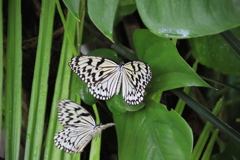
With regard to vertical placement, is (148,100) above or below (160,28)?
below

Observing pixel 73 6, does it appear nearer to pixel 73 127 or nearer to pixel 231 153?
pixel 73 127

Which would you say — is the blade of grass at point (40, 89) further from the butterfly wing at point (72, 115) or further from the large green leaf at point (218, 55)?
the large green leaf at point (218, 55)

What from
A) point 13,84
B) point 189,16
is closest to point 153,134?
point 189,16

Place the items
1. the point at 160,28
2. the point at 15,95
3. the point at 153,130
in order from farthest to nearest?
the point at 15,95 < the point at 153,130 < the point at 160,28

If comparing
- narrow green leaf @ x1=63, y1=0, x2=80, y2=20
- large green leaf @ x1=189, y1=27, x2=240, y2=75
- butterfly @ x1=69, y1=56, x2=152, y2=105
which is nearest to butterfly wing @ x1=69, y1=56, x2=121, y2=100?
butterfly @ x1=69, y1=56, x2=152, y2=105

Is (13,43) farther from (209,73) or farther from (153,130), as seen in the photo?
(209,73)

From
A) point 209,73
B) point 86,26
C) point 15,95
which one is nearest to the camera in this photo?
point 15,95

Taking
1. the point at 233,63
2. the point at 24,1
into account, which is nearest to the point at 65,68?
the point at 24,1

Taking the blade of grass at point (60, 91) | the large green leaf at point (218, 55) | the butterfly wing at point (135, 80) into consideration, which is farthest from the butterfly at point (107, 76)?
the large green leaf at point (218, 55)
